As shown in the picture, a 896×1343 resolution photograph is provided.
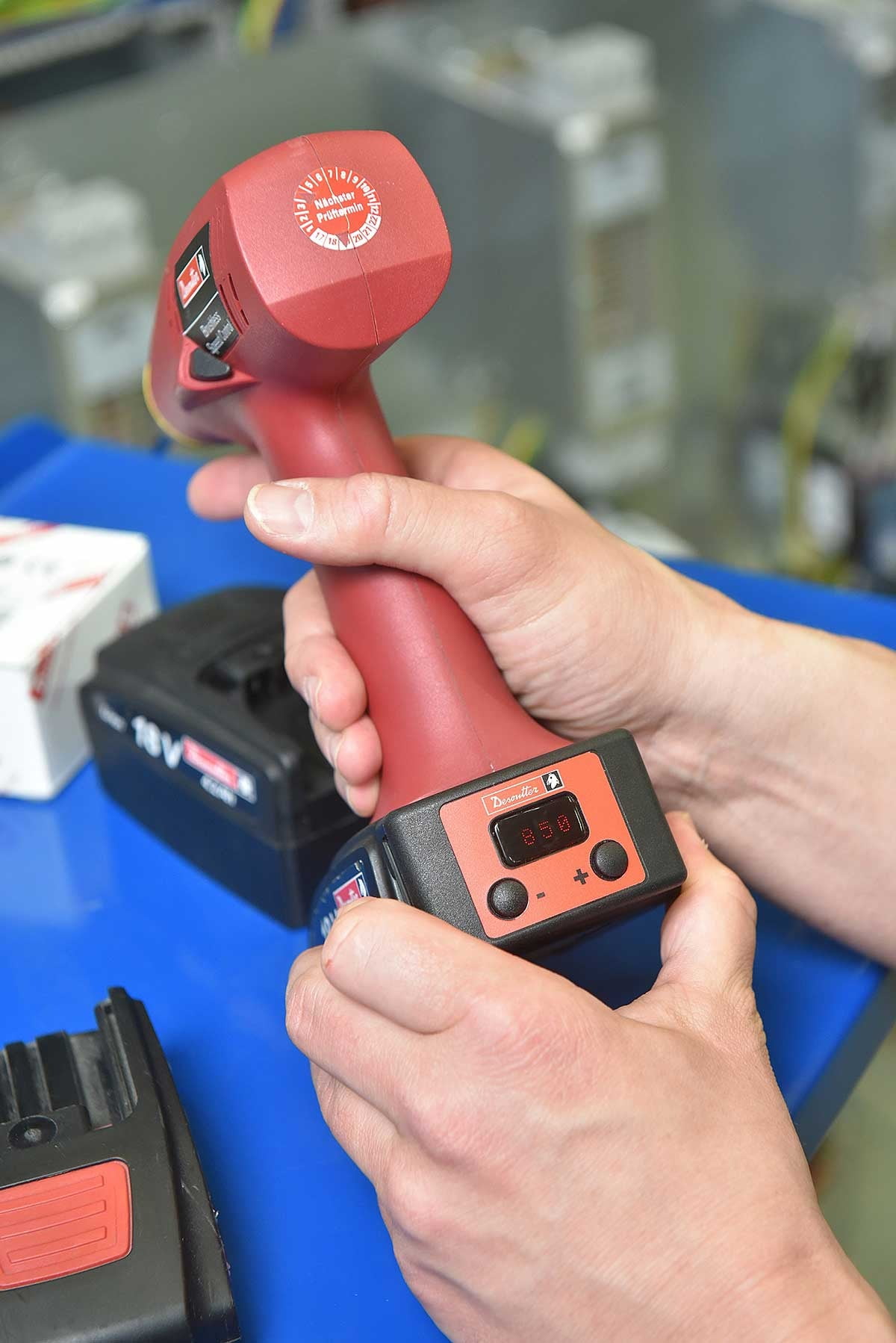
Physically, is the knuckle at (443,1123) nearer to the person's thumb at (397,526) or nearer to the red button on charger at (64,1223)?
the red button on charger at (64,1223)

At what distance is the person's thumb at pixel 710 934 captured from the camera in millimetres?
559

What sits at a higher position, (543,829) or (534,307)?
(543,829)

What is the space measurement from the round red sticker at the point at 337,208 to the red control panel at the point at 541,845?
0.26 meters

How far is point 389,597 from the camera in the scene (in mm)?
665

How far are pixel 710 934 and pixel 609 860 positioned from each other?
0.06 metres

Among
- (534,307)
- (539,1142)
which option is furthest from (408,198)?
(534,307)

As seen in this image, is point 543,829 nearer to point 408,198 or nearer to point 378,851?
point 378,851

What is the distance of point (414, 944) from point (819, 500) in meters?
1.54

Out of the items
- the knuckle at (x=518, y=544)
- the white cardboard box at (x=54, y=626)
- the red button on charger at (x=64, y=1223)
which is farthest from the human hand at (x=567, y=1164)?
the white cardboard box at (x=54, y=626)

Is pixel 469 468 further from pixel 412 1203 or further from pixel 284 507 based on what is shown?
pixel 412 1203

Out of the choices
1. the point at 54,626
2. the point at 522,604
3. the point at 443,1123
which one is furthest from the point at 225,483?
the point at 443,1123

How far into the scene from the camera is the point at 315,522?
2.10ft

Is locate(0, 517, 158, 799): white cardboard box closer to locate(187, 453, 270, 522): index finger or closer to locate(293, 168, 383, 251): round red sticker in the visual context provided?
locate(187, 453, 270, 522): index finger

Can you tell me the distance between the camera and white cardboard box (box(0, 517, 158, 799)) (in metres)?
0.80
